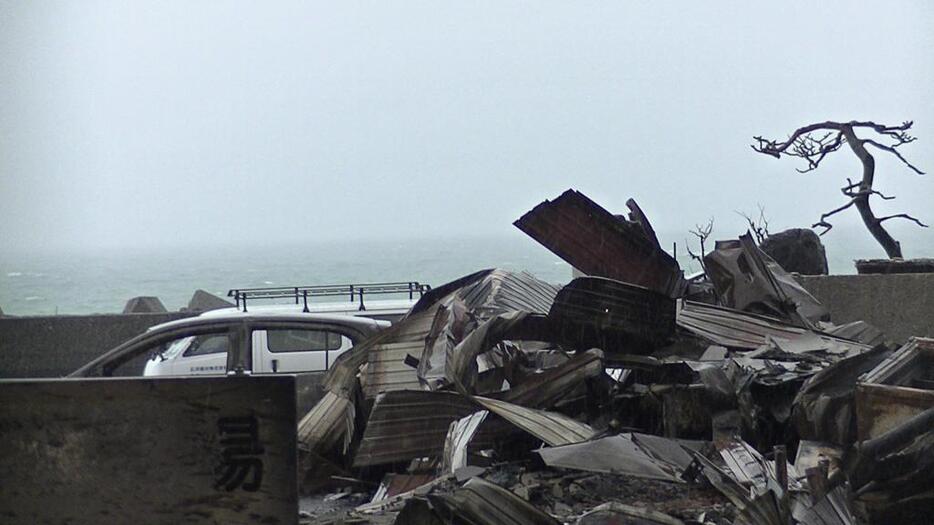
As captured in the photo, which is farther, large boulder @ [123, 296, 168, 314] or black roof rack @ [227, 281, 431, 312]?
large boulder @ [123, 296, 168, 314]

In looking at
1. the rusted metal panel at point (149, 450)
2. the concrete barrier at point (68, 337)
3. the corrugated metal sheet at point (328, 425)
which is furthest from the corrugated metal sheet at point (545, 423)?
the concrete barrier at point (68, 337)

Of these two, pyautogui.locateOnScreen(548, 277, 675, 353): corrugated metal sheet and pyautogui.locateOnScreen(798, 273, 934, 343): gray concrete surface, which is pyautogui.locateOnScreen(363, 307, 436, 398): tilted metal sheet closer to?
pyautogui.locateOnScreen(548, 277, 675, 353): corrugated metal sheet

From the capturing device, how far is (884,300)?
1345cm

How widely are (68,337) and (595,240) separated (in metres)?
9.27

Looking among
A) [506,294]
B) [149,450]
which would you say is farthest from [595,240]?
[149,450]

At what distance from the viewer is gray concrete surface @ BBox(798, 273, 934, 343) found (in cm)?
1325

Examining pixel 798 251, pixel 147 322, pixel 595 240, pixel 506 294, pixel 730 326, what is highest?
pixel 595 240

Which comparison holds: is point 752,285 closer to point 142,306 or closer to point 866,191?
point 866,191

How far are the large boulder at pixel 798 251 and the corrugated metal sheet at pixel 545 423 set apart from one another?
1122 centimetres

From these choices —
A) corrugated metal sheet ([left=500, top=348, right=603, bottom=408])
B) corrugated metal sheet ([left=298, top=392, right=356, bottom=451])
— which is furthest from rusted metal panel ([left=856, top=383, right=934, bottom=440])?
corrugated metal sheet ([left=298, top=392, right=356, bottom=451])

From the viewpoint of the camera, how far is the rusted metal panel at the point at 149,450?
9.99 ft

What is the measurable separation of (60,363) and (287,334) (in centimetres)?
522

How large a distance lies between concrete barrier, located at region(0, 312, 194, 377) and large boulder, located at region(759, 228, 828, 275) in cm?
990

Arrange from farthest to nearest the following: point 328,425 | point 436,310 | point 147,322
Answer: point 147,322 < point 436,310 < point 328,425
